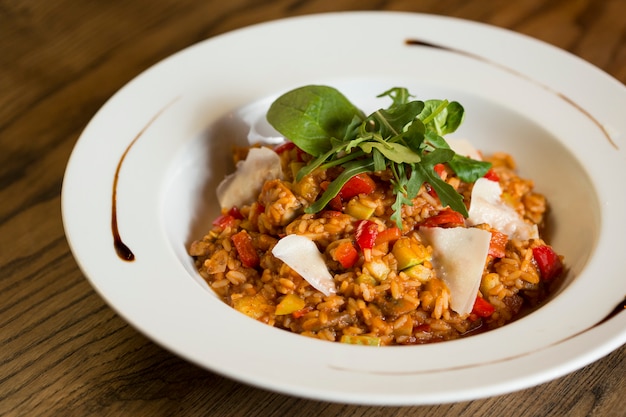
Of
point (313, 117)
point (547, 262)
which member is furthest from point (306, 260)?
point (547, 262)

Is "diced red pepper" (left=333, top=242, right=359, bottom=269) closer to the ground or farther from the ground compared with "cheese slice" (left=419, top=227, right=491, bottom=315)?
closer to the ground

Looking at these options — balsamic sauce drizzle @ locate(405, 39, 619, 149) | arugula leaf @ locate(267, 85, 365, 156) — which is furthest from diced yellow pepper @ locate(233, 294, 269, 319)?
balsamic sauce drizzle @ locate(405, 39, 619, 149)

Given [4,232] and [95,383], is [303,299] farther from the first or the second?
[4,232]

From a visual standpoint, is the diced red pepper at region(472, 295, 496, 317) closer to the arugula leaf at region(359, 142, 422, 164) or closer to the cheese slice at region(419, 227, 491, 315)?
the cheese slice at region(419, 227, 491, 315)

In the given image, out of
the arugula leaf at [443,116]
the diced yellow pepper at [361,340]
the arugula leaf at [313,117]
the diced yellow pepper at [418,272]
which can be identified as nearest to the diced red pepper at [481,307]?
the diced yellow pepper at [418,272]

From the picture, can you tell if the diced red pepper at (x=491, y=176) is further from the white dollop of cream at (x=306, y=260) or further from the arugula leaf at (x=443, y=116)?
the white dollop of cream at (x=306, y=260)

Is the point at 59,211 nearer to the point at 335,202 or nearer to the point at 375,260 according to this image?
the point at 335,202
